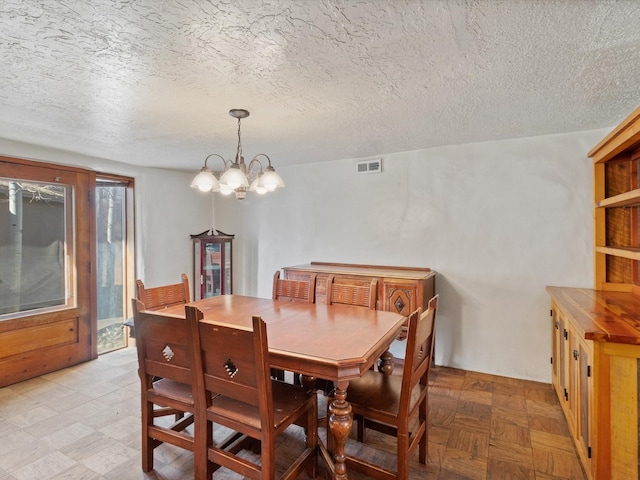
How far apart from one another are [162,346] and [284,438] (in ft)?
3.55

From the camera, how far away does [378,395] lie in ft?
5.93

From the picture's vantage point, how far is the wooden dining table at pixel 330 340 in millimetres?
1483

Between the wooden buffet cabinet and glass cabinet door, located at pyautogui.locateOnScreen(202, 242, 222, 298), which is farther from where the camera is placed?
glass cabinet door, located at pyautogui.locateOnScreen(202, 242, 222, 298)

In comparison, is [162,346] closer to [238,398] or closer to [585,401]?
[238,398]

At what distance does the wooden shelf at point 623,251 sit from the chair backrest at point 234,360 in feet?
7.08

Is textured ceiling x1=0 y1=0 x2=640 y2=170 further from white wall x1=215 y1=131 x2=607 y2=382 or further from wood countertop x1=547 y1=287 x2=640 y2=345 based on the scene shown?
wood countertop x1=547 y1=287 x2=640 y2=345

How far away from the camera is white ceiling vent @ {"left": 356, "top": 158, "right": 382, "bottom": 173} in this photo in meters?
3.68

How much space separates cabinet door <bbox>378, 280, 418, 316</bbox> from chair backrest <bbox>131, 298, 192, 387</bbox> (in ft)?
6.34

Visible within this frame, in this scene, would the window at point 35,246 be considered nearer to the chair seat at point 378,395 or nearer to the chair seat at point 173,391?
the chair seat at point 173,391

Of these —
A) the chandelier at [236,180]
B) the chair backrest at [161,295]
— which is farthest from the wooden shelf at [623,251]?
the chair backrest at [161,295]

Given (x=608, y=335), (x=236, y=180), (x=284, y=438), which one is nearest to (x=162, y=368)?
(x=284, y=438)

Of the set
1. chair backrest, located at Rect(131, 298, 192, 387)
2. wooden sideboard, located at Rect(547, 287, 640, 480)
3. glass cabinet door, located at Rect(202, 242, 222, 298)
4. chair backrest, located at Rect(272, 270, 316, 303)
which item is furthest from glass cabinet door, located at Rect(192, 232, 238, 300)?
wooden sideboard, located at Rect(547, 287, 640, 480)

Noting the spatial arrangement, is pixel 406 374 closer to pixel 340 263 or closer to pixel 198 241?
pixel 340 263

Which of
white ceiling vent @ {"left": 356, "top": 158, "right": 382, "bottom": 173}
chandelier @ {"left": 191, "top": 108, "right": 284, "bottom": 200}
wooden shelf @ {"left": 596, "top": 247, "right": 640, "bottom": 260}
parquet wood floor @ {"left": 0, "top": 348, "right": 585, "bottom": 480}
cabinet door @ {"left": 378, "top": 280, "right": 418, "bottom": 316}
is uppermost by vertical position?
white ceiling vent @ {"left": 356, "top": 158, "right": 382, "bottom": 173}
